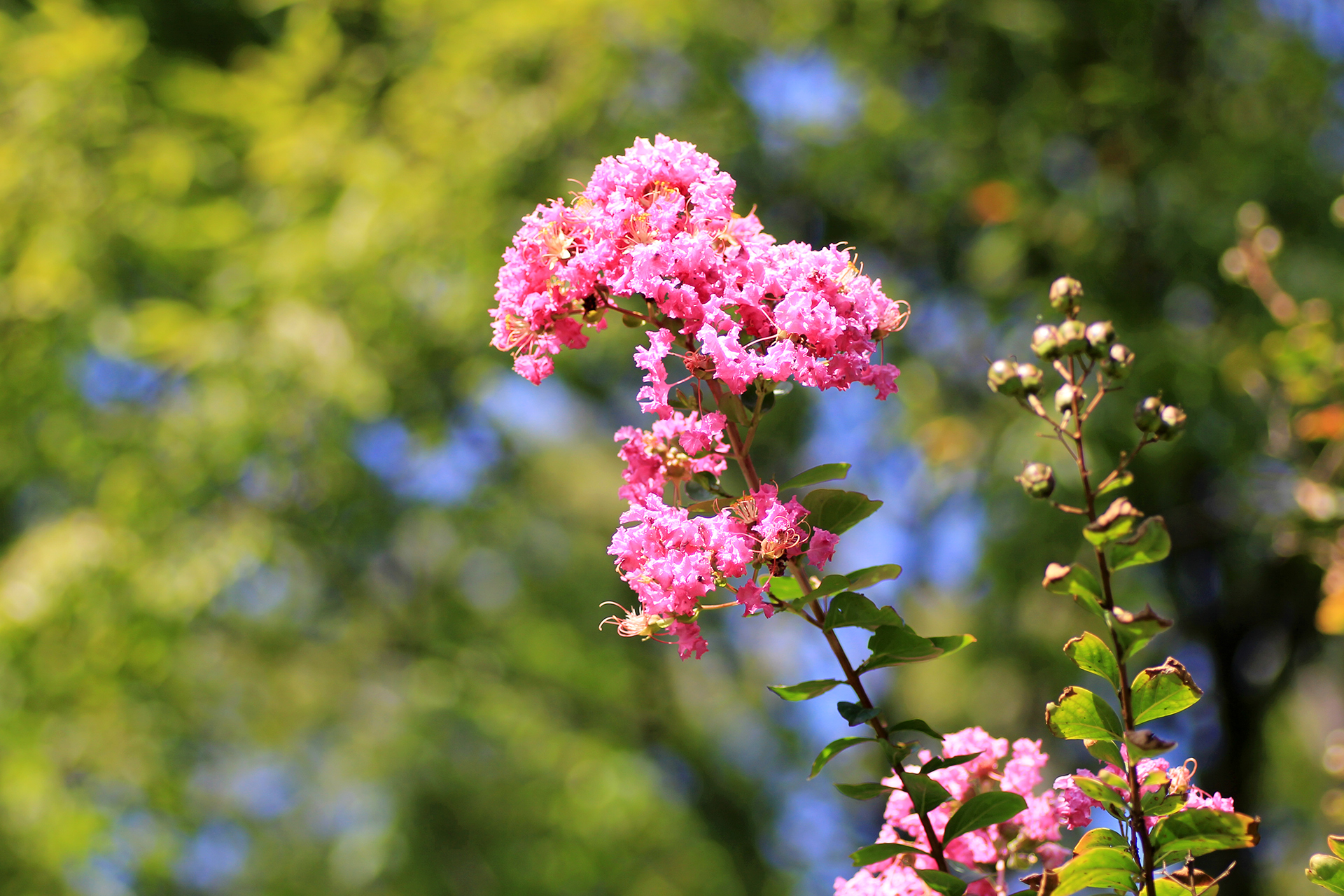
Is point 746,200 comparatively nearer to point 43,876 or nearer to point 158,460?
point 158,460

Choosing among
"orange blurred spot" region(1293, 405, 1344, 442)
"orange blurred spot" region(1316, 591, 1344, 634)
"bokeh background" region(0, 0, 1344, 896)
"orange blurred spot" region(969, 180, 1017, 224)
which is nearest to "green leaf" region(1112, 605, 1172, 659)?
"orange blurred spot" region(1316, 591, 1344, 634)

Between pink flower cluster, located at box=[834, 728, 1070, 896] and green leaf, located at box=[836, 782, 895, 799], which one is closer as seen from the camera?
green leaf, located at box=[836, 782, 895, 799]

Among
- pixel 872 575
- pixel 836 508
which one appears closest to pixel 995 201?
pixel 836 508

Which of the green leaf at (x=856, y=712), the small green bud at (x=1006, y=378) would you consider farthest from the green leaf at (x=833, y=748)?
the small green bud at (x=1006, y=378)

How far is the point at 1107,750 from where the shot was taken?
3.08 feet

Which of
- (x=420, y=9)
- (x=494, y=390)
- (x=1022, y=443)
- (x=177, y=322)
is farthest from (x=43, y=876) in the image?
(x=1022, y=443)

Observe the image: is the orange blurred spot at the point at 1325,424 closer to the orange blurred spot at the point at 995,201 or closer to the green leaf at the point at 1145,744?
the orange blurred spot at the point at 995,201

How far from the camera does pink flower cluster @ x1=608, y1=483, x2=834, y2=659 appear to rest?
97cm

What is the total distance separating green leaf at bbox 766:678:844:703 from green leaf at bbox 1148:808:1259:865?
30 centimetres

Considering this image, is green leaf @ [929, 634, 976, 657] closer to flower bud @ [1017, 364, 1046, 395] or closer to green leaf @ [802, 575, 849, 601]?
green leaf @ [802, 575, 849, 601]

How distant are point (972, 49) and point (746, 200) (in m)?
1.33

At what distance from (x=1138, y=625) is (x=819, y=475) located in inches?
13.5

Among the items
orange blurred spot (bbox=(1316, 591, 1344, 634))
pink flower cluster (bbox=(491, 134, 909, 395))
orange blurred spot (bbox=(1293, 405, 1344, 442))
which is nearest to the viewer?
pink flower cluster (bbox=(491, 134, 909, 395))

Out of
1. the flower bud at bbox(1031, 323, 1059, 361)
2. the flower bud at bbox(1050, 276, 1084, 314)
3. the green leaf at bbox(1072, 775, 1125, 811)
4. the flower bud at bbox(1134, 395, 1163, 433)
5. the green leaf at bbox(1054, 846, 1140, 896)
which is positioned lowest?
the green leaf at bbox(1054, 846, 1140, 896)
